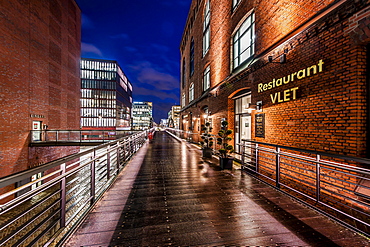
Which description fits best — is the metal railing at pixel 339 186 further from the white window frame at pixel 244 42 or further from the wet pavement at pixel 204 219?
the white window frame at pixel 244 42

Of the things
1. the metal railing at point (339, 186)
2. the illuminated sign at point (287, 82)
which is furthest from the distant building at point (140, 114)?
the metal railing at point (339, 186)

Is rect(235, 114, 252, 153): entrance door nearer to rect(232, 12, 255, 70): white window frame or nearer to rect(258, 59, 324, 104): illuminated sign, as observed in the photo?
rect(258, 59, 324, 104): illuminated sign

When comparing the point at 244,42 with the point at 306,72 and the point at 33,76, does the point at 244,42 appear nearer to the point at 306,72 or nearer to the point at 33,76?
the point at 306,72

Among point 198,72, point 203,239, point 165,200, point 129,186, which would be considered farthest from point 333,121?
point 198,72

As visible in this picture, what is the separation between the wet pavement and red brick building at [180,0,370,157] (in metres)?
1.80

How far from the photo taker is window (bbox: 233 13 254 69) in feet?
23.4

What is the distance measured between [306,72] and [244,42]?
440 centimetres

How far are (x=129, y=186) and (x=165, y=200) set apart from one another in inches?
47.9

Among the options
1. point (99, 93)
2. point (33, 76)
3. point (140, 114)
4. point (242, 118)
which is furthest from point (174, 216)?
point (140, 114)

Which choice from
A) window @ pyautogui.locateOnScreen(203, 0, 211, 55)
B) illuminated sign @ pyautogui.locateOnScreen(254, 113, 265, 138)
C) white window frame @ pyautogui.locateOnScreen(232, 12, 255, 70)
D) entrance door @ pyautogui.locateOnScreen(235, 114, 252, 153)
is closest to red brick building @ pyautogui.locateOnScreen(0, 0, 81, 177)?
window @ pyautogui.locateOnScreen(203, 0, 211, 55)

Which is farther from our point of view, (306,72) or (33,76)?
(33,76)

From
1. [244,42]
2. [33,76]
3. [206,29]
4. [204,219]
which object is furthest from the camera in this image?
[33,76]

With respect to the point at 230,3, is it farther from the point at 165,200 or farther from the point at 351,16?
the point at 165,200

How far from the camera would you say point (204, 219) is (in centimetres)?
271
